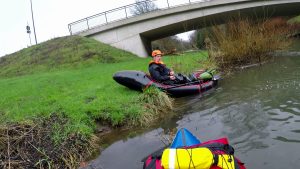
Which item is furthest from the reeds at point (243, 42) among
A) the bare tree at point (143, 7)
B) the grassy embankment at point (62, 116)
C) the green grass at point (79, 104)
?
the bare tree at point (143, 7)

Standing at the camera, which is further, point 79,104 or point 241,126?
point 79,104

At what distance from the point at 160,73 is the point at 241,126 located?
4.01 metres

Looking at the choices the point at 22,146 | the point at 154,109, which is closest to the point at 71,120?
the point at 22,146

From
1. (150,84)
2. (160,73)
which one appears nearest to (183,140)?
(150,84)

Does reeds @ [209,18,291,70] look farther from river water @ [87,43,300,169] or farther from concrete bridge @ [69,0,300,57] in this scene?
→ concrete bridge @ [69,0,300,57]

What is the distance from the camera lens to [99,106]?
763cm

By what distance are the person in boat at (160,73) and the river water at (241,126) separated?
66cm

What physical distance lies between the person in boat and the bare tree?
1569 centimetres

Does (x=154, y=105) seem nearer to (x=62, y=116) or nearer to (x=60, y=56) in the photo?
(x=62, y=116)

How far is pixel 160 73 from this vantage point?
32.0 feet

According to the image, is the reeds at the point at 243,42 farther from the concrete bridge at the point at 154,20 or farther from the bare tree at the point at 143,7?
the bare tree at the point at 143,7

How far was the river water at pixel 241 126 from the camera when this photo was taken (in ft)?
16.2

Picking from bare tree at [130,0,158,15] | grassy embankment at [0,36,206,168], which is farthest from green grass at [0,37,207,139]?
bare tree at [130,0,158,15]

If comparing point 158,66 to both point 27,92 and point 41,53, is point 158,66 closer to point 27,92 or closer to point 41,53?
point 27,92
